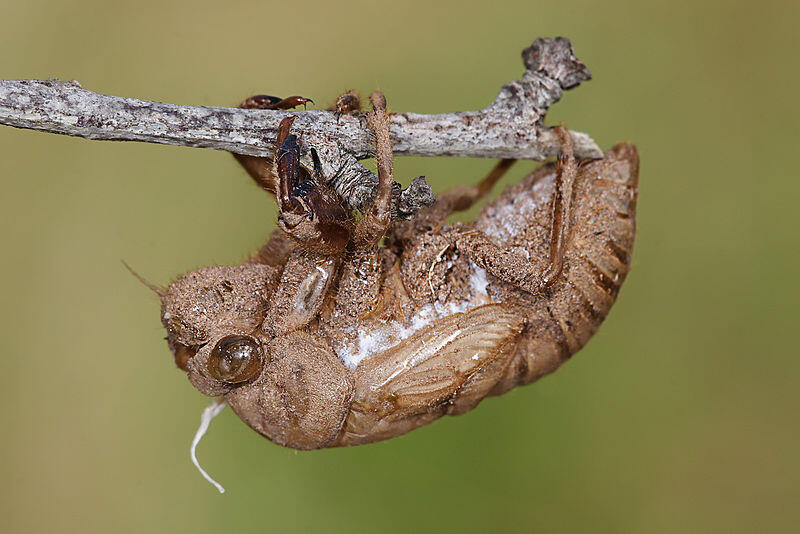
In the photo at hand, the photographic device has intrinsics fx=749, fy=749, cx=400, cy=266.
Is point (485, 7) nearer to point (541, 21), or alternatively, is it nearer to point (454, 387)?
point (541, 21)

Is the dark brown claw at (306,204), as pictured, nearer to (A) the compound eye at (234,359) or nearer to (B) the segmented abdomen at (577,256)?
(A) the compound eye at (234,359)

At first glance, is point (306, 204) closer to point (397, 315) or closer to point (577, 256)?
→ point (397, 315)

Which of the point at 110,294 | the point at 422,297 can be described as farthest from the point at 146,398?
the point at 422,297

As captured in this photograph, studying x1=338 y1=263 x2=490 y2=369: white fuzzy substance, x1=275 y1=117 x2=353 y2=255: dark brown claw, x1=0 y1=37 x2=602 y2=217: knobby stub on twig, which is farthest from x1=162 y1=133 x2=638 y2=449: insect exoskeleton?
x1=0 y1=37 x2=602 y2=217: knobby stub on twig

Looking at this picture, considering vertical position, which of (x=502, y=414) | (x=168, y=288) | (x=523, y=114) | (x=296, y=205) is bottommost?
(x=502, y=414)

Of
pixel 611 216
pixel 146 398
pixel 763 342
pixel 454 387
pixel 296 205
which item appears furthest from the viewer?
pixel 146 398

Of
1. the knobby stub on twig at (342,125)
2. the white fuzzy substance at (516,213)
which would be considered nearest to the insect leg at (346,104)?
the knobby stub on twig at (342,125)
